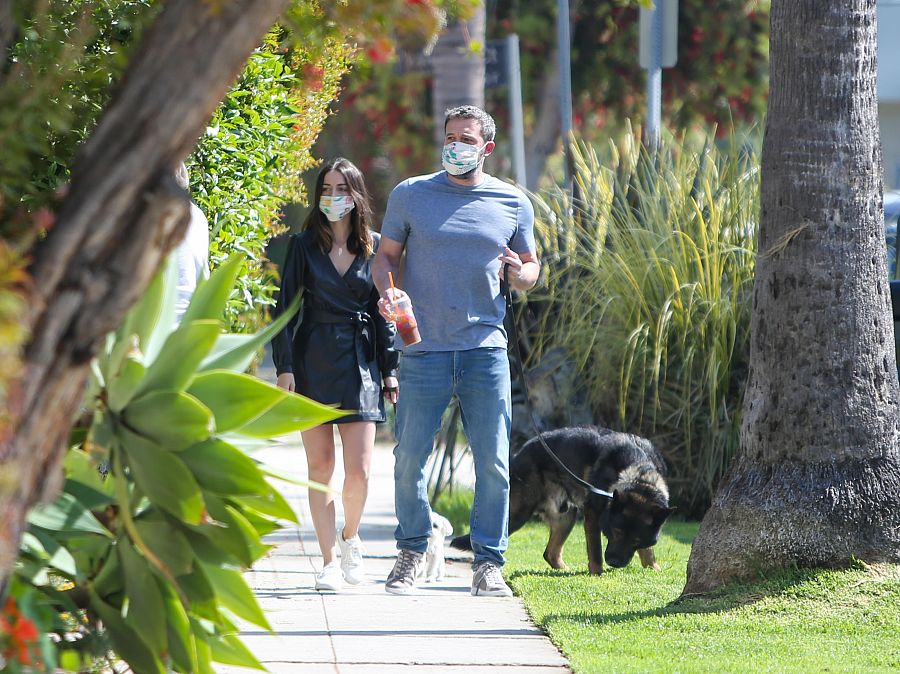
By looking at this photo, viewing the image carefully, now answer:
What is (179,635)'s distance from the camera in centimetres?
321

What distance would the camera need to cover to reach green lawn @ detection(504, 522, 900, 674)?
4512mm

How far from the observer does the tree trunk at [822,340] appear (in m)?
5.25

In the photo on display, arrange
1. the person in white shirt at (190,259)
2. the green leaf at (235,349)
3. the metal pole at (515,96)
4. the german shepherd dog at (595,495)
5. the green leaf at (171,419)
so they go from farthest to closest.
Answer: the metal pole at (515,96) → the german shepherd dog at (595,495) → the person in white shirt at (190,259) → the green leaf at (235,349) → the green leaf at (171,419)

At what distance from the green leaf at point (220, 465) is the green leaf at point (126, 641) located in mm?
419

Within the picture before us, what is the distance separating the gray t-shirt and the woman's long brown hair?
0.86ft

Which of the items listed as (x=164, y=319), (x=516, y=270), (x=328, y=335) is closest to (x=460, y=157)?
(x=516, y=270)

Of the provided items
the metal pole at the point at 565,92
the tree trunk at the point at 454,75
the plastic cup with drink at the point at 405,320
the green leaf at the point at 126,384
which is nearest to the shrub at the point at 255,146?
the plastic cup with drink at the point at 405,320

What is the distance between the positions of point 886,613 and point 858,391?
2.90ft

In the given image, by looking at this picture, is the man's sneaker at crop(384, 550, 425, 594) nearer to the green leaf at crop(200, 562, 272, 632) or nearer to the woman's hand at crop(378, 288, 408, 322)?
the woman's hand at crop(378, 288, 408, 322)

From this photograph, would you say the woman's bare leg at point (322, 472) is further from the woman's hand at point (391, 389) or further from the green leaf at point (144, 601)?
the green leaf at point (144, 601)

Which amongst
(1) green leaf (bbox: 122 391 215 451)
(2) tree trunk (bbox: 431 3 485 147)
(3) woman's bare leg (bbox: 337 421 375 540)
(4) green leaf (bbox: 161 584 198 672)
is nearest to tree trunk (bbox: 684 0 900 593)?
(3) woman's bare leg (bbox: 337 421 375 540)

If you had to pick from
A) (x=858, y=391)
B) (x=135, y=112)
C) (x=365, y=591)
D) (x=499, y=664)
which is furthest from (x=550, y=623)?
(x=135, y=112)

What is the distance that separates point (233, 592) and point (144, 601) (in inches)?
8.7

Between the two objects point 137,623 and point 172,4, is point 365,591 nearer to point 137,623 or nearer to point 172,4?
point 137,623
